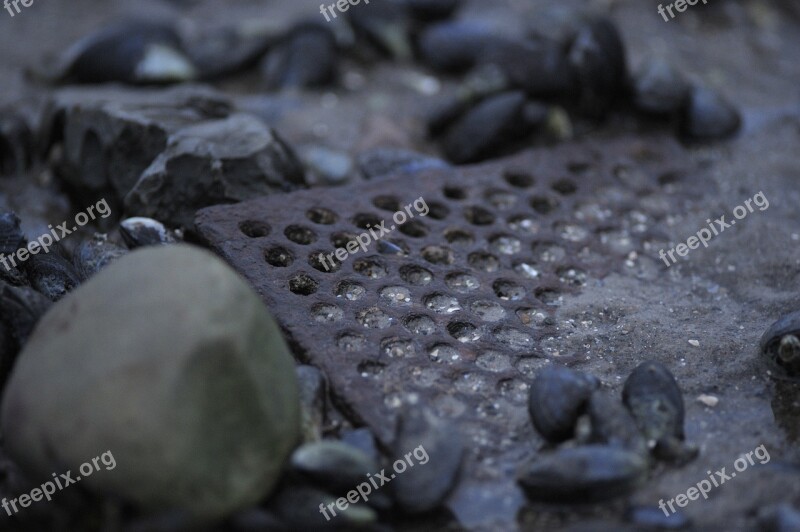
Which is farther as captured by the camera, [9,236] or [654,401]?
[9,236]

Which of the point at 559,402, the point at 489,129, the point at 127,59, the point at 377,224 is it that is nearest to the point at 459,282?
the point at 377,224

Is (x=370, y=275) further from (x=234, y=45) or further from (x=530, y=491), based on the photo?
(x=234, y=45)

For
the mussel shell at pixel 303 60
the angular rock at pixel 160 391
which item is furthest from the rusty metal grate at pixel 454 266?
the mussel shell at pixel 303 60

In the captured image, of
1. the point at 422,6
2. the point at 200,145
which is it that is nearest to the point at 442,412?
the point at 200,145

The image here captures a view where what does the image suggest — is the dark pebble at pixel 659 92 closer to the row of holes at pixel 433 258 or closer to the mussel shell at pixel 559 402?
the row of holes at pixel 433 258

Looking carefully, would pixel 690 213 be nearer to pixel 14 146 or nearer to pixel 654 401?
pixel 654 401
